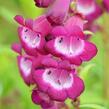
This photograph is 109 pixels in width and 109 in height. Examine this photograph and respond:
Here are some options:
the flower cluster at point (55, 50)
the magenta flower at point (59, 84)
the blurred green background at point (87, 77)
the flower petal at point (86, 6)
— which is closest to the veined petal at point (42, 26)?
the flower cluster at point (55, 50)

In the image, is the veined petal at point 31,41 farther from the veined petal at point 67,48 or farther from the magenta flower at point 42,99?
the magenta flower at point 42,99

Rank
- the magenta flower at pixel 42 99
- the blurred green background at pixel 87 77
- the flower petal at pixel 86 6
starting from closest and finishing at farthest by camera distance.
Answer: the magenta flower at pixel 42 99
the flower petal at pixel 86 6
the blurred green background at pixel 87 77

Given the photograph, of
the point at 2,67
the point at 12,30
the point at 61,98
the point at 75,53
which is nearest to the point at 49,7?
the point at 75,53

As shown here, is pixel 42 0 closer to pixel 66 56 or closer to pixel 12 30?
pixel 66 56

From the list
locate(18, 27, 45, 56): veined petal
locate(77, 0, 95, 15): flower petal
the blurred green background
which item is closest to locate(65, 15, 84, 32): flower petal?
locate(18, 27, 45, 56): veined petal

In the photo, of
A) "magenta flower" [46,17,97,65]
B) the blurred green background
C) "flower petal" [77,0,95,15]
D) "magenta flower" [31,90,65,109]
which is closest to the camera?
"magenta flower" [46,17,97,65]

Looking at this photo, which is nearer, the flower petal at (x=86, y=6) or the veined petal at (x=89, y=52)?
the veined petal at (x=89, y=52)

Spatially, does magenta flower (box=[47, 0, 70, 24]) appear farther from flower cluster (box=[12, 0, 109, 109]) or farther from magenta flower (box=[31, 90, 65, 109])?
magenta flower (box=[31, 90, 65, 109])

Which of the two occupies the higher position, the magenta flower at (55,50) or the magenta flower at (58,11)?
the magenta flower at (58,11)
